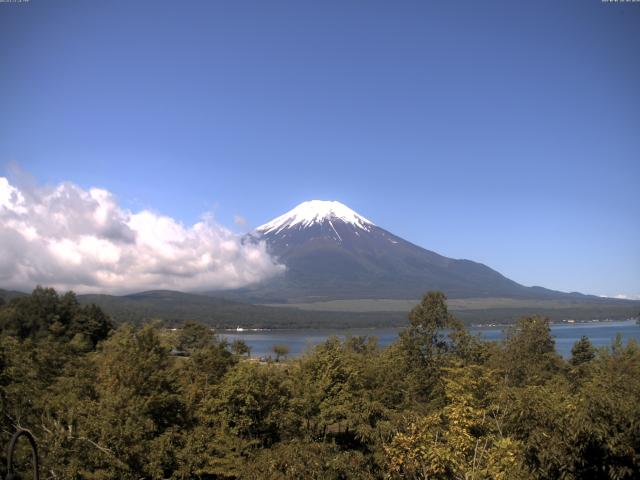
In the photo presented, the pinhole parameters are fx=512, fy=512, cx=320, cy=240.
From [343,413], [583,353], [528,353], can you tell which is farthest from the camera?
[583,353]

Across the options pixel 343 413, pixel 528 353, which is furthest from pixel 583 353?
pixel 343 413

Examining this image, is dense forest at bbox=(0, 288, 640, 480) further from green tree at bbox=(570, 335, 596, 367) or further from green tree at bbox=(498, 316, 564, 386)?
green tree at bbox=(570, 335, 596, 367)

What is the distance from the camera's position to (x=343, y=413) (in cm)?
1841

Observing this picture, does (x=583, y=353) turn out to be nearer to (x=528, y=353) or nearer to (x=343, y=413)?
(x=528, y=353)

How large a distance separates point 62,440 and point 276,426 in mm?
6596

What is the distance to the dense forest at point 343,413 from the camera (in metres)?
8.41

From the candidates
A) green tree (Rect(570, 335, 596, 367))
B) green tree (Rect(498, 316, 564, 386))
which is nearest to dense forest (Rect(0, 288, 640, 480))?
green tree (Rect(498, 316, 564, 386))

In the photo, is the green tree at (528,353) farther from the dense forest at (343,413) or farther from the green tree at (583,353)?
the green tree at (583,353)

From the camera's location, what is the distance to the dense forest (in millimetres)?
8406

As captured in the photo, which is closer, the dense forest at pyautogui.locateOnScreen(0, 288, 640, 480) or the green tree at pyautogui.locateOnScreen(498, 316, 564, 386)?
the dense forest at pyautogui.locateOnScreen(0, 288, 640, 480)

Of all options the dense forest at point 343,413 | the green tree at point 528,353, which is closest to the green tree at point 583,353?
the green tree at point 528,353

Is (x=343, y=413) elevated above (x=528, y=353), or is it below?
below

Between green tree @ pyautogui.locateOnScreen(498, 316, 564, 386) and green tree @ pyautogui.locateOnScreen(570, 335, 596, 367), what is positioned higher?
green tree @ pyautogui.locateOnScreen(498, 316, 564, 386)

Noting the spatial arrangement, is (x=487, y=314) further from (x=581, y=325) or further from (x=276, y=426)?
(x=276, y=426)
